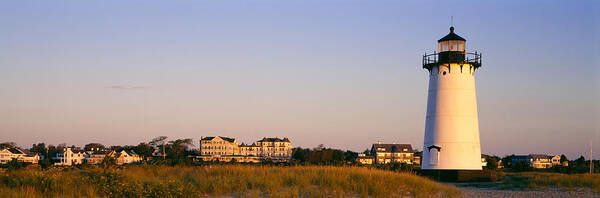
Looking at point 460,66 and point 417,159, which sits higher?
point 460,66

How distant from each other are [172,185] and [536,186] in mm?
17842

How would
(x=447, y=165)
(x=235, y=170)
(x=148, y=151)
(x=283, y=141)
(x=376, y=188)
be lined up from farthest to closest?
(x=283, y=141) → (x=148, y=151) → (x=447, y=165) → (x=235, y=170) → (x=376, y=188)

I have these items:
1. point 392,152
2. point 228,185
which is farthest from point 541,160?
point 228,185

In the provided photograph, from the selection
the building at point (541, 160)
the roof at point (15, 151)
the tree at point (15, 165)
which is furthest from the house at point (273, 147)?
the tree at point (15, 165)

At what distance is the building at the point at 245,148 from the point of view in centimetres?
17388

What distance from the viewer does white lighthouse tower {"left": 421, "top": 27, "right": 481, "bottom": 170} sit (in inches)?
1407

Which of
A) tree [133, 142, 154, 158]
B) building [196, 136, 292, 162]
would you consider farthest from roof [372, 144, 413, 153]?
tree [133, 142, 154, 158]

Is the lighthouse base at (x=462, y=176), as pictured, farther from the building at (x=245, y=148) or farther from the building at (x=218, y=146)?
the building at (x=218, y=146)

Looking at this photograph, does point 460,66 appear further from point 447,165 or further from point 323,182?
point 323,182

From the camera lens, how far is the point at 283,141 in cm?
18750

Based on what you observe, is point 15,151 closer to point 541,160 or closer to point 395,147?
point 395,147

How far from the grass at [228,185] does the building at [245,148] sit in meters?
145

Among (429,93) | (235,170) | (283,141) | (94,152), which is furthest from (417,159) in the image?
(235,170)

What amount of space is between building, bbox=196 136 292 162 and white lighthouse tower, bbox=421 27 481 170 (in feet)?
438
